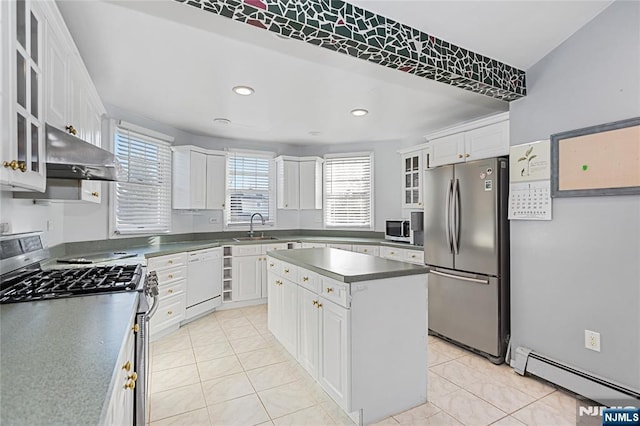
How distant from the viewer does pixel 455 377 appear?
2.54 metres

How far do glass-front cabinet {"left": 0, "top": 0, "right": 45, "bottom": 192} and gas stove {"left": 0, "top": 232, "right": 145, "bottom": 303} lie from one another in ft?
1.62

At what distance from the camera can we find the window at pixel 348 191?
504cm

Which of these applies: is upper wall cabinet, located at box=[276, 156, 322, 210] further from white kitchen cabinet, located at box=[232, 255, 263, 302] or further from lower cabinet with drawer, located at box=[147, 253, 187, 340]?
lower cabinet with drawer, located at box=[147, 253, 187, 340]

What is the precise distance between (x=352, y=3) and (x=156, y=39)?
4.31ft

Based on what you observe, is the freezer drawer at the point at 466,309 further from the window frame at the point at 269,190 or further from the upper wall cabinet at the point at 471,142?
the window frame at the point at 269,190

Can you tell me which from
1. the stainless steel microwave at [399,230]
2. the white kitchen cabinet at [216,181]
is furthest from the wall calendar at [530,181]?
the white kitchen cabinet at [216,181]

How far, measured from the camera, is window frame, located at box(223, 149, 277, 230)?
15.6 ft

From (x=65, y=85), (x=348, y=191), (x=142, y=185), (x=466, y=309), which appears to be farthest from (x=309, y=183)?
(x=65, y=85)

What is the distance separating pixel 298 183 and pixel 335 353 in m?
3.36

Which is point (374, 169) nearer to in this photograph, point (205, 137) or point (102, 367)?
point (205, 137)

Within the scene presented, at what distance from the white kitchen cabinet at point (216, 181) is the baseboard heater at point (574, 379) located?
3869mm

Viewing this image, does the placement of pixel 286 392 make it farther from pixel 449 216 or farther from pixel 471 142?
pixel 471 142

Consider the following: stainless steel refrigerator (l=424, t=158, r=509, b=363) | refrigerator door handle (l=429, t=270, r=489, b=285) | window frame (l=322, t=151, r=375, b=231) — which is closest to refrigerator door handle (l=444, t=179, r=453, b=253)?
stainless steel refrigerator (l=424, t=158, r=509, b=363)

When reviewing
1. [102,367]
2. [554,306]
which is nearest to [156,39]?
[102,367]
